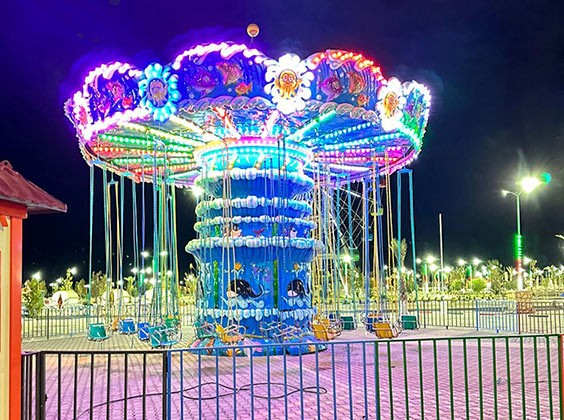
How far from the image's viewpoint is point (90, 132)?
36.3 feet

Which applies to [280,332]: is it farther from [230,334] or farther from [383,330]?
[383,330]

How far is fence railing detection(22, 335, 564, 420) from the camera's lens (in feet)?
17.8

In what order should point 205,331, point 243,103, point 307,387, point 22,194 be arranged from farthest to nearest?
point 205,331
point 243,103
point 307,387
point 22,194

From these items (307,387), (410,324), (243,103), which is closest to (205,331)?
(307,387)

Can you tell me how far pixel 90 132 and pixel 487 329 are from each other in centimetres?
1153

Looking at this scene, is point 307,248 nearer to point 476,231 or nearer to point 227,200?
point 227,200

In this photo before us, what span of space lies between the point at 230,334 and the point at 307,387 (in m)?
3.53

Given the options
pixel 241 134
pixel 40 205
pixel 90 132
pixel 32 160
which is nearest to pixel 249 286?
pixel 241 134

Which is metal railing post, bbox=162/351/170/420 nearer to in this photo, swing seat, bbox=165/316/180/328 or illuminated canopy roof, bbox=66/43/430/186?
illuminated canopy roof, bbox=66/43/430/186

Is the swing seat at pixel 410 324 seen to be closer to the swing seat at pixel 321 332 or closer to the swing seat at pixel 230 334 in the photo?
the swing seat at pixel 321 332

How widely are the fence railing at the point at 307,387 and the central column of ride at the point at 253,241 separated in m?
0.96

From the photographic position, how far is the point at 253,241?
1174cm

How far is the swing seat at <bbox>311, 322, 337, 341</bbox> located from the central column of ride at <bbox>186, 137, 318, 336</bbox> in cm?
27

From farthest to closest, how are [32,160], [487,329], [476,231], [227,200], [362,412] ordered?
[476,231] < [32,160] < [487,329] < [227,200] < [362,412]
